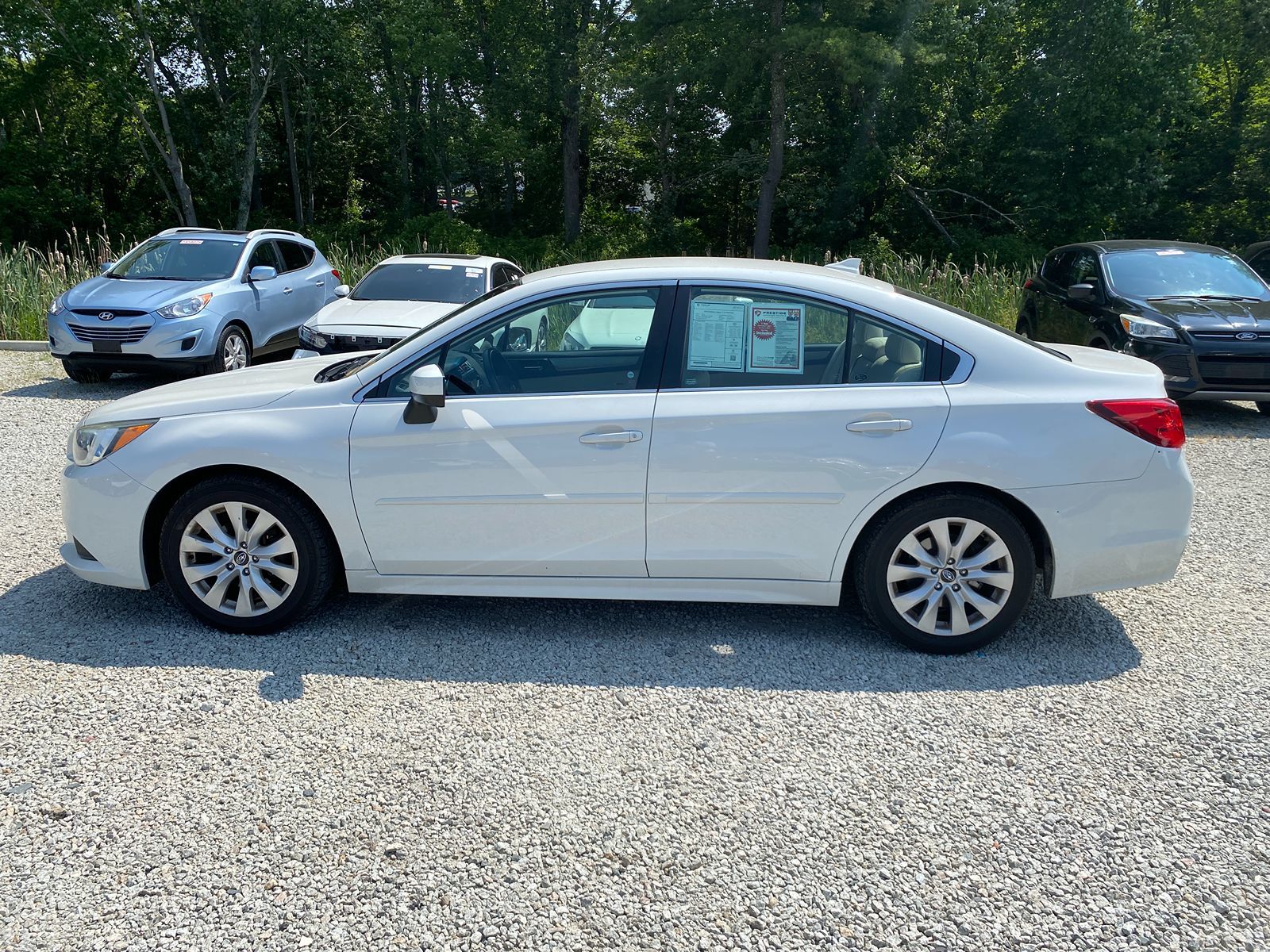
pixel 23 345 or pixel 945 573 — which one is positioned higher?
pixel 945 573

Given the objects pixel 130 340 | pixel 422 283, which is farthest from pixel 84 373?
pixel 422 283

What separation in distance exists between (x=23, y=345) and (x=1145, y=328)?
13.8m

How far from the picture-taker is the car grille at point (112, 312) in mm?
10758

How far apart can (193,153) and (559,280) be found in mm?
30745

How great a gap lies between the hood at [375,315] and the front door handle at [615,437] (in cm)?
558

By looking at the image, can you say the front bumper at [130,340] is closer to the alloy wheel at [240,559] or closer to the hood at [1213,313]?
the alloy wheel at [240,559]

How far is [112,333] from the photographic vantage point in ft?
35.2

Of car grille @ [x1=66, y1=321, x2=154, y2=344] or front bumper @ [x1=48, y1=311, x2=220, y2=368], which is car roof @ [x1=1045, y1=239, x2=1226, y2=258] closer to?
front bumper @ [x1=48, y1=311, x2=220, y2=368]

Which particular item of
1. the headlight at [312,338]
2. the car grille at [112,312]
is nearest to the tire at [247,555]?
the headlight at [312,338]

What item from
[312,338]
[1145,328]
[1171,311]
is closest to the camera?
[1145,328]

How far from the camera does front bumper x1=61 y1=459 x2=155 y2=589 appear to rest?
4.39m

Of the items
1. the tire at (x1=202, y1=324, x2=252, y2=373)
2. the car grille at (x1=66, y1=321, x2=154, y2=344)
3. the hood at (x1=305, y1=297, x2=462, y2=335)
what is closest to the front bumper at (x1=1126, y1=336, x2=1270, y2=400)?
the hood at (x1=305, y1=297, x2=462, y2=335)

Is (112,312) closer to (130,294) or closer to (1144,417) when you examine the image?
(130,294)

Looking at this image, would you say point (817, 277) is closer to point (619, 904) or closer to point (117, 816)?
point (619, 904)
